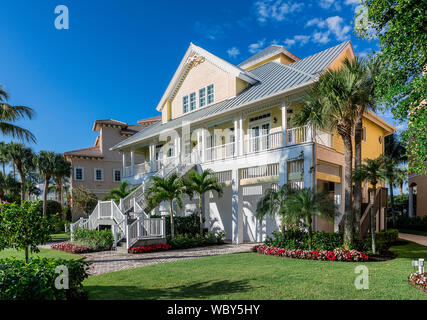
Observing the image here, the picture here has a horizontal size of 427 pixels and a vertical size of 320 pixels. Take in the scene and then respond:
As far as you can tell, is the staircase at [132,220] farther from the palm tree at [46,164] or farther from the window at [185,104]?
the palm tree at [46,164]

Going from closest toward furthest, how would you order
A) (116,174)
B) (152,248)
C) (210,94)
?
1. (152,248)
2. (210,94)
3. (116,174)

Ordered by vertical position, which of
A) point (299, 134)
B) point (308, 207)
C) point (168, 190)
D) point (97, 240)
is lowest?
point (97, 240)

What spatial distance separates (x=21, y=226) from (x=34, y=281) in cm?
172

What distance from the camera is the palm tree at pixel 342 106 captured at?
1198 centimetres

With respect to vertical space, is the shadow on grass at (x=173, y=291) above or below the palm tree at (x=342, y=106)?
below

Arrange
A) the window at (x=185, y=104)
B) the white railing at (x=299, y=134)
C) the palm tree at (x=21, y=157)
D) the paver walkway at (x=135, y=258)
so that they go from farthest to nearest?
1. the palm tree at (x=21, y=157)
2. the window at (x=185, y=104)
3. the white railing at (x=299, y=134)
4. the paver walkway at (x=135, y=258)

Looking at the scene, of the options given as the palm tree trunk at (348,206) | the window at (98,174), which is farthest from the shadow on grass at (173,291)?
the window at (98,174)

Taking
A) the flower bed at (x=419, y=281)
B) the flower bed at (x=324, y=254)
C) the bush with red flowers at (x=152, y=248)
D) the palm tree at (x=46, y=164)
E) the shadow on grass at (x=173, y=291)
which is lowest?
the bush with red flowers at (x=152, y=248)

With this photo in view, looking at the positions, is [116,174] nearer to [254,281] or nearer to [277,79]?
[277,79]

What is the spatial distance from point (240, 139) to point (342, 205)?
21.8ft

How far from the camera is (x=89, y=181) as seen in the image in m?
40.2

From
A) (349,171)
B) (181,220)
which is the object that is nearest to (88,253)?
(181,220)

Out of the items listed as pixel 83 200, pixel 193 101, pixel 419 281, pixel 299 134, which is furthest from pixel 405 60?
pixel 83 200

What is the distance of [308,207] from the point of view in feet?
40.3
